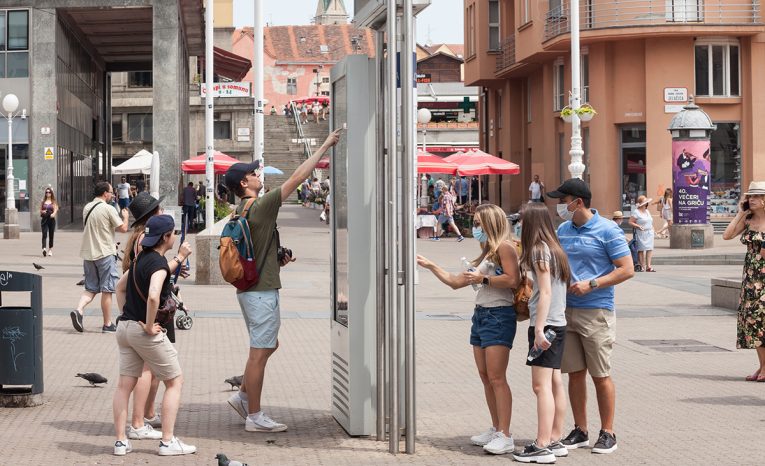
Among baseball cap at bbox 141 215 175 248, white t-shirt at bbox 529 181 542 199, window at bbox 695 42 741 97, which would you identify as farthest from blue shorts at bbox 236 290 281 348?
white t-shirt at bbox 529 181 542 199

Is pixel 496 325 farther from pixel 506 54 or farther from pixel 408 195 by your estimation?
pixel 506 54

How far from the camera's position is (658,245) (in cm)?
3388

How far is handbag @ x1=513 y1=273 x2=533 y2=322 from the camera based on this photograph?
805 centimetres

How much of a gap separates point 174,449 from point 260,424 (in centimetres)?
88

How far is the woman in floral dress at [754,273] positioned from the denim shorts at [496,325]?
3.88m

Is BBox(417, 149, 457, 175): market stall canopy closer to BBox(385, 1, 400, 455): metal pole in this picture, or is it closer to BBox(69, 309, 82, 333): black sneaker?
BBox(69, 309, 82, 333): black sneaker

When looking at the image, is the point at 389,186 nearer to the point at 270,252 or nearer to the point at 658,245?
the point at 270,252

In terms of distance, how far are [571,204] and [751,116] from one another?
1351 inches

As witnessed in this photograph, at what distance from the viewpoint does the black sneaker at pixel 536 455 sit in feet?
25.5

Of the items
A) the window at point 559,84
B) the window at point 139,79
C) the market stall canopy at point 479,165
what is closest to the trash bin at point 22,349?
the market stall canopy at point 479,165

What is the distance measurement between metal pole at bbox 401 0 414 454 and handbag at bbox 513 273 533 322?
0.66m

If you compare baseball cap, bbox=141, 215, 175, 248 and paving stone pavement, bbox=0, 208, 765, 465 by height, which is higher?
baseball cap, bbox=141, 215, 175, 248

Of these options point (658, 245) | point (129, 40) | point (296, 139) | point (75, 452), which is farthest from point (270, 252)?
point (296, 139)

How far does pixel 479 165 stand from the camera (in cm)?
3831
